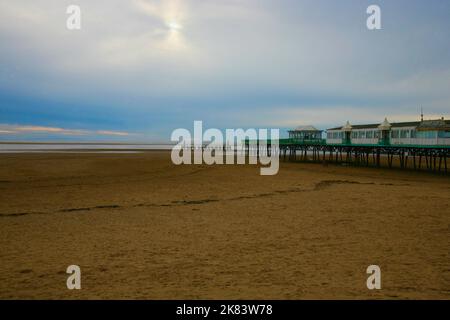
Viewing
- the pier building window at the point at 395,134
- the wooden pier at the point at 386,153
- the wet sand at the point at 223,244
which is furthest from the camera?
the pier building window at the point at 395,134

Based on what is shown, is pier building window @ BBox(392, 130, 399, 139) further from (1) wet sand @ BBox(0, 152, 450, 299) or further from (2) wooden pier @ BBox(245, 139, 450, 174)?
(1) wet sand @ BBox(0, 152, 450, 299)

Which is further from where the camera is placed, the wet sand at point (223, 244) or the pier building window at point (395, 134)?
the pier building window at point (395, 134)

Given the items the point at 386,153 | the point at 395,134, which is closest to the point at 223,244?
the point at 395,134

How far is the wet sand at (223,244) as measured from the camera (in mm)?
6255

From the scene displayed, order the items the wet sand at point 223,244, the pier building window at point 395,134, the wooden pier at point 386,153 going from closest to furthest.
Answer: the wet sand at point 223,244, the wooden pier at point 386,153, the pier building window at point 395,134

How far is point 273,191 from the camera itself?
18.9 meters

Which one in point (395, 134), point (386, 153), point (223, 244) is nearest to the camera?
point (223, 244)

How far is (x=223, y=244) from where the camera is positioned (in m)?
9.13

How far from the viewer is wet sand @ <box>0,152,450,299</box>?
625 centimetres

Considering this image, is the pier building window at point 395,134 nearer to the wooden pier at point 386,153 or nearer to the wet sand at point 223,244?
the wooden pier at point 386,153

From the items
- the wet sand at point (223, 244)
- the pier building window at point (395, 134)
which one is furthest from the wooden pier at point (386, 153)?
the wet sand at point (223, 244)

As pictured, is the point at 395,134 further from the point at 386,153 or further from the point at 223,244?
the point at 223,244

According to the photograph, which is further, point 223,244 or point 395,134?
point 395,134
